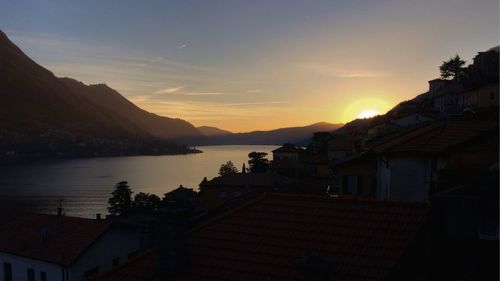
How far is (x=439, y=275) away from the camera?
26.5ft

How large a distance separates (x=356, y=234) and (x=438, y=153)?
19.4 ft

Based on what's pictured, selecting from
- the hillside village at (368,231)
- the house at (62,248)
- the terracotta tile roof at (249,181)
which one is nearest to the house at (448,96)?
the terracotta tile roof at (249,181)

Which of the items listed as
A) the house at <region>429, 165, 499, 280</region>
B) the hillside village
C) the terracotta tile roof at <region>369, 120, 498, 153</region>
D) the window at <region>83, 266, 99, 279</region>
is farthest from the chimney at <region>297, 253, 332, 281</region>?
the window at <region>83, 266, 99, 279</region>

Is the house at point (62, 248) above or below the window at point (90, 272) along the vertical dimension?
above

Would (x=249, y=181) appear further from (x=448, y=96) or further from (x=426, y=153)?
(x=448, y=96)

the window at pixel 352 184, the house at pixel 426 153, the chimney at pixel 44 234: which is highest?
the house at pixel 426 153

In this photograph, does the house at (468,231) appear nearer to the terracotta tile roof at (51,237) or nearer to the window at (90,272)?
the terracotta tile roof at (51,237)

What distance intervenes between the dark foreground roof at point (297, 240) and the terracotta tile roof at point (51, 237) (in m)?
18.3

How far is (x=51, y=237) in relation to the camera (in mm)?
28500

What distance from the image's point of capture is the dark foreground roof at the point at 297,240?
842cm

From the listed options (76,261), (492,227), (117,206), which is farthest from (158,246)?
(117,206)

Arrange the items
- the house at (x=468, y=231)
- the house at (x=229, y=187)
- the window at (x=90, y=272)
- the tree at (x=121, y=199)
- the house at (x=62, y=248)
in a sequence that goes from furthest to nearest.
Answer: the tree at (x=121, y=199) → the house at (x=229, y=187) → the window at (x=90, y=272) → the house at (x=62, y=248) → the house at (x=468, y=231)

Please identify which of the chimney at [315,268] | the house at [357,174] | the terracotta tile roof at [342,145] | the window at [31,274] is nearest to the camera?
the chimney at [315,268]

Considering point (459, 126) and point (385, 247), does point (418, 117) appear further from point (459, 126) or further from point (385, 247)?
point (385, 247)
